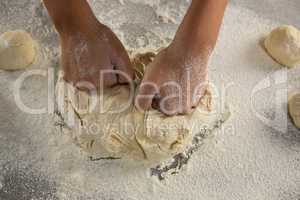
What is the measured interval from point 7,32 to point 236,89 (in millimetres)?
665

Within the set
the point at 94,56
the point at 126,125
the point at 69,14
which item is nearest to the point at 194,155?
the point at 126,125

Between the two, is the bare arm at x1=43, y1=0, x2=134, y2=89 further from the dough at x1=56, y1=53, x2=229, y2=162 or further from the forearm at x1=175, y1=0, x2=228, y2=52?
the forearm at x1=175, y1=0, x2=228, y2=52

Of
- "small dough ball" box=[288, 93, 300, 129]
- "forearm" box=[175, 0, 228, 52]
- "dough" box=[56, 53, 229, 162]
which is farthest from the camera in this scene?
"small dough ball" box=[288, 93, 300, 129]

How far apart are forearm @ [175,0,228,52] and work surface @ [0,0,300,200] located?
1.01 feet

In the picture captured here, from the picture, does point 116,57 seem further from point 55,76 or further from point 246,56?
point 246,56

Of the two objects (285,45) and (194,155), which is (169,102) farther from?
(285,45)

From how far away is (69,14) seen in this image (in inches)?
42.8

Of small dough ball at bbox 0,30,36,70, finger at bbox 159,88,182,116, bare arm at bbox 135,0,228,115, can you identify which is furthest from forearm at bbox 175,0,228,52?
small dough ball at bbox 0,30,36,70

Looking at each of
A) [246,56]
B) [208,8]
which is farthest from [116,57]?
[246,56]

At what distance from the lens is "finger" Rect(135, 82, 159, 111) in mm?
1101

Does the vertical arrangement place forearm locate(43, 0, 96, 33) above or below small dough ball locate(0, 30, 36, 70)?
above

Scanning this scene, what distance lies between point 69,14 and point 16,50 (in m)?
0.31

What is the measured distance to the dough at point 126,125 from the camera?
115 cm

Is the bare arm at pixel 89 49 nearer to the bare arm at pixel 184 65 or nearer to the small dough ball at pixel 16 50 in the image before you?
the bare arm at pixel 184 65
